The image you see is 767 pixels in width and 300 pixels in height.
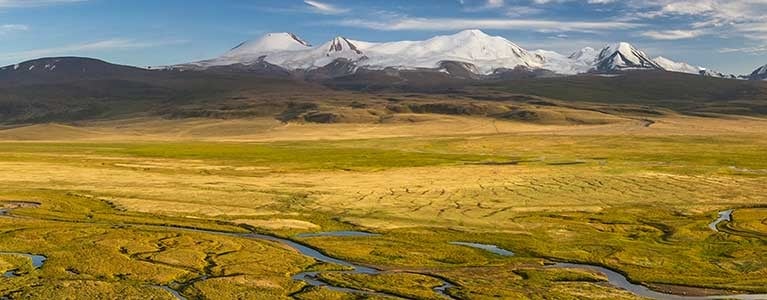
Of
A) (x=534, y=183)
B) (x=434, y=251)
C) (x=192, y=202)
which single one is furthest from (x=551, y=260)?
(x=534, y=183)

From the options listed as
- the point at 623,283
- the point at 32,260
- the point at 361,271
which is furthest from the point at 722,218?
the point at 32,260

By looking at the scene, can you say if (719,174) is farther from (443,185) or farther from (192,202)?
(192,202)

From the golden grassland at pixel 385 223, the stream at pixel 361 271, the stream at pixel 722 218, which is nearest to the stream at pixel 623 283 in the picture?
the stream at pixel 361 271

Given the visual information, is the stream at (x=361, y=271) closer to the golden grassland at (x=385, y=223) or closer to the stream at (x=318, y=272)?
the stream at (x=318, y=272)

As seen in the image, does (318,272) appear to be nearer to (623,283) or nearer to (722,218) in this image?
(623,283)

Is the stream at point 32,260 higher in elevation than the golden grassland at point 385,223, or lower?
higher

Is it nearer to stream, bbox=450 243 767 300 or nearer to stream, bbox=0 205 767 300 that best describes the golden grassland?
stream, bbox=0 205 767 300

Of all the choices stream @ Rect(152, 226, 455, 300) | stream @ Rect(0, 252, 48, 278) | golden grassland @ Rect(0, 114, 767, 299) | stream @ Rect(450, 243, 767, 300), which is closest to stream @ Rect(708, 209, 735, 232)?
golden grassland @ Rect(0, 114, 767, 299)

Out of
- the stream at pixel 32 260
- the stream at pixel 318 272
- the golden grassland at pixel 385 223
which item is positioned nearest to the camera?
the stream at pixel 318 272
